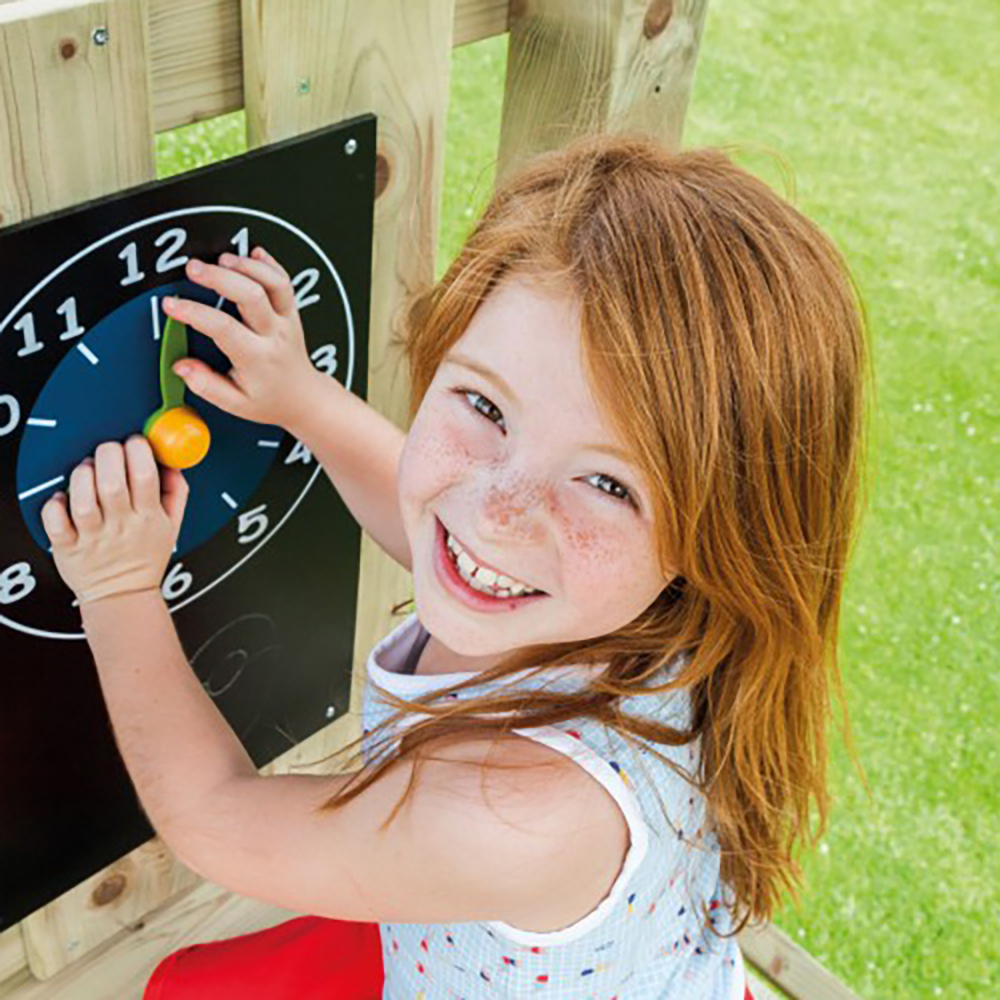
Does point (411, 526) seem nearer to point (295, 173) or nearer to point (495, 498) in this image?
point (495, 498)

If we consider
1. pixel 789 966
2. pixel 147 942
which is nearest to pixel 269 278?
pixel 147 942

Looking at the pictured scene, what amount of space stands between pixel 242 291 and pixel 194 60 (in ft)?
0.65

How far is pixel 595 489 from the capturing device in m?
1.11

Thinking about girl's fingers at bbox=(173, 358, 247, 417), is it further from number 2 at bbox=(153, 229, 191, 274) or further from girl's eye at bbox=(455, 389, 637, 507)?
girl's eye at bbox=(455, 389, 637, 507)

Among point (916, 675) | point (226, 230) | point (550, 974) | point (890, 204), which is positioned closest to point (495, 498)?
point (226, 230)

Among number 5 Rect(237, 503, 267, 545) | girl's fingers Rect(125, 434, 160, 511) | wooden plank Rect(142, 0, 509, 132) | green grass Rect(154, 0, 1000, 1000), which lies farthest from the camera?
green grass Rect(154, 0, 1000, 1000)

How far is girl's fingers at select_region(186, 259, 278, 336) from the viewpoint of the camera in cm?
127

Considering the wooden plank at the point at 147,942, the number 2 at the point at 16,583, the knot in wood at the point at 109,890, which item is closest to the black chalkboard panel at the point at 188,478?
the number 2 at the point at 16,583

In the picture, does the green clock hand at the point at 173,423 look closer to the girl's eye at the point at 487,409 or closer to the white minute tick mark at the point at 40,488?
the white minute tick mark at the point at 40,488

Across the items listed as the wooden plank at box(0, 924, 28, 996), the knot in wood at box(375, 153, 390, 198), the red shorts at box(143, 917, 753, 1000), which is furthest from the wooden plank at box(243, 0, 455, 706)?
the wooden plank at box(0, 924, 28, 996)

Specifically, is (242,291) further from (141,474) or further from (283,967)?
(283,967)

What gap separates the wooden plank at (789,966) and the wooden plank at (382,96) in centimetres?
92

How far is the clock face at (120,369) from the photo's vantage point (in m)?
1.19

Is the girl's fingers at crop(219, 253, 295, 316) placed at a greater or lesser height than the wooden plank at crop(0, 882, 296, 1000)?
greater
